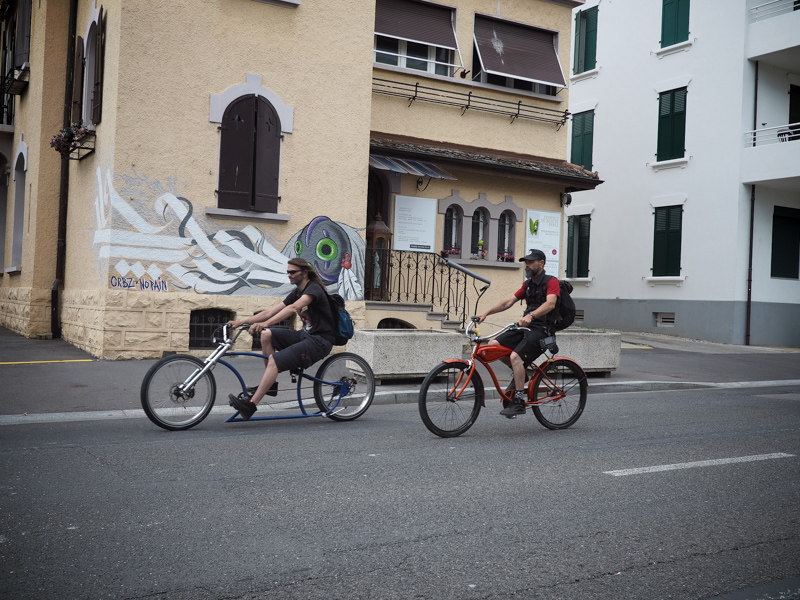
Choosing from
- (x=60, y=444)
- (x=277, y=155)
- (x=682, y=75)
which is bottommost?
(x=60, y=444)

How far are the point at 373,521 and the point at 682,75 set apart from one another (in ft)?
67.9

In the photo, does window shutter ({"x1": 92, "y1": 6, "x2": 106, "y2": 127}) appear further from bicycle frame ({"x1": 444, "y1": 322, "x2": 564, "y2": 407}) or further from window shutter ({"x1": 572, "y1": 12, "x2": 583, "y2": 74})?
window shutter ({"x1": 572, "y1": 12, "x2": 583, "y2": 74})

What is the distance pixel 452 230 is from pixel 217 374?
30.7ft

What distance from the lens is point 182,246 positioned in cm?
1289

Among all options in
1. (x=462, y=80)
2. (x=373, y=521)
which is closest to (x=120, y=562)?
(x=373, y=521)

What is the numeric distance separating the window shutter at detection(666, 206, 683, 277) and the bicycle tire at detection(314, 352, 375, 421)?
1551 centimetres

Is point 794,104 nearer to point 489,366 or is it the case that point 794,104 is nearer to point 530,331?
point 530,331

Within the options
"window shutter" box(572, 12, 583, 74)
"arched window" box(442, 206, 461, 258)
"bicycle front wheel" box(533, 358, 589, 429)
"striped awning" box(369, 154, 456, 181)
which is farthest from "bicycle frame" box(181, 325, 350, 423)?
"window shutter" box(572, 12, 583, 74)

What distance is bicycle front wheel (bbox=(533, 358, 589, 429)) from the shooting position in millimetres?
7922

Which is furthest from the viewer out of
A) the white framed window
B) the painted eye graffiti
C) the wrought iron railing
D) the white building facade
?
the white building facade

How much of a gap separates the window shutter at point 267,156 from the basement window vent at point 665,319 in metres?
12.9

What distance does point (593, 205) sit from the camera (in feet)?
80.8

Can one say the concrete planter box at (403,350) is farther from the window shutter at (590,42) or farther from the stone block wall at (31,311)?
the window shutter at (590,42)

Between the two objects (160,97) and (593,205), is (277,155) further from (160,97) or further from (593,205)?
(593,205)
